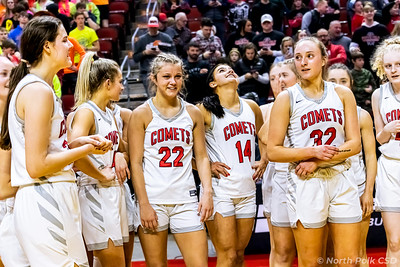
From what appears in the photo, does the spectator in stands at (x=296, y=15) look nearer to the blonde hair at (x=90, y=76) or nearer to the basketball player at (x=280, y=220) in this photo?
the basketball player at (x=280, y=220)

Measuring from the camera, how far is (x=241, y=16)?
12047mm

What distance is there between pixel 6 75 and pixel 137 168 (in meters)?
1.20

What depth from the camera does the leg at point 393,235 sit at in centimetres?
458

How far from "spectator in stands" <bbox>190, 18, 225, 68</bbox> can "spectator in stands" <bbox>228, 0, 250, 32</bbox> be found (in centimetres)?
150

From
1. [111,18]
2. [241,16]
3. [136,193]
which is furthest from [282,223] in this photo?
[111,18]

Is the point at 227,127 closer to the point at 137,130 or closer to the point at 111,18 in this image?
the point at 137,130

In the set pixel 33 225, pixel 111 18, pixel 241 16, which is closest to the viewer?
pixel 33 225

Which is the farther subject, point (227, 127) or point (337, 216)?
point (227, 127)

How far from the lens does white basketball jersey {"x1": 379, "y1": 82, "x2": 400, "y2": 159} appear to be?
4.75 meters

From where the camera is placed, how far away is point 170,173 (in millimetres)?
4523

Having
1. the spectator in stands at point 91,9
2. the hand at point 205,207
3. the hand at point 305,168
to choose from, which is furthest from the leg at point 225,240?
the spectator in stands at point 91,9

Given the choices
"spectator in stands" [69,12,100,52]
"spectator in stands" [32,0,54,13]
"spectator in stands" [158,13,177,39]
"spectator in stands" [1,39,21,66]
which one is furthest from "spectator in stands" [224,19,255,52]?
"spectator in stands" [1,39,21,66]

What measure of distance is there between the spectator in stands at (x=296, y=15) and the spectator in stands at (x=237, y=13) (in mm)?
944

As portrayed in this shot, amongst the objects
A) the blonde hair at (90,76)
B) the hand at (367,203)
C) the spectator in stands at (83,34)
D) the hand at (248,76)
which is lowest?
the hand at (367,203)
